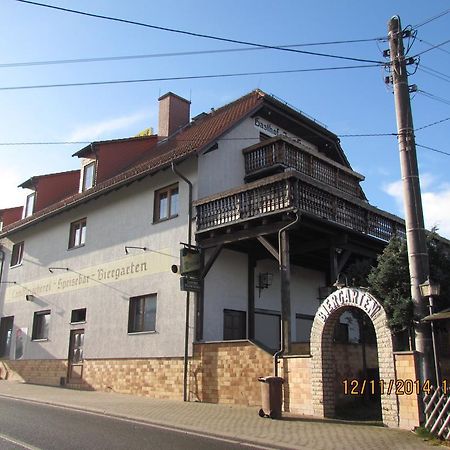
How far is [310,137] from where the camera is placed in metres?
22.2

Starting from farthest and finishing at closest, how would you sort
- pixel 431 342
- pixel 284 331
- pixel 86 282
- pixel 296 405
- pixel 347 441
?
pixel 86 282 → pixel 284 331 → pixel 296 405 → pixel 431 342 → pixel 347 441

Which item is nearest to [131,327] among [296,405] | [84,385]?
[84,385]

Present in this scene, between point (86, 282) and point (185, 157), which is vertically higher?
point (185, 157)

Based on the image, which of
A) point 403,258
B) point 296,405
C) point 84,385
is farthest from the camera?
point 84,385

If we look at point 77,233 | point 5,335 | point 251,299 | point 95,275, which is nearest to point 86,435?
point 251,299

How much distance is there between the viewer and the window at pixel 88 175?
2362 cm

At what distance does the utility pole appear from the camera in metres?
9.35

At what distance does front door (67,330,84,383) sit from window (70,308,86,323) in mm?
422

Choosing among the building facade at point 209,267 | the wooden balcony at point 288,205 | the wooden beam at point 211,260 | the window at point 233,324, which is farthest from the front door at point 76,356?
the wooden balcony at point 288,205

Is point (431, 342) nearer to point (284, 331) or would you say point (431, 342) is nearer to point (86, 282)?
point (284, 331)

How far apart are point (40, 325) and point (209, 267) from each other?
10723 millimetres

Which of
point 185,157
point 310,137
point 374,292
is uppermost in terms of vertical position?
point 310,137

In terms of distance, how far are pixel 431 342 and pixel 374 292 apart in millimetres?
1952

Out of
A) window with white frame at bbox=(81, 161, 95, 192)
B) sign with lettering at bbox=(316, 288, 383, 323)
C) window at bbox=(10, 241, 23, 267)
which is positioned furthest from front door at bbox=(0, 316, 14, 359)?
sign with lettering at bbox=(316, 288, 383, 323)
